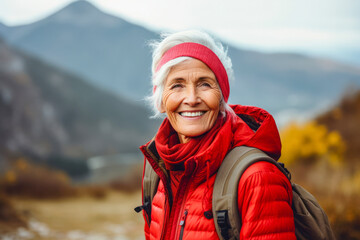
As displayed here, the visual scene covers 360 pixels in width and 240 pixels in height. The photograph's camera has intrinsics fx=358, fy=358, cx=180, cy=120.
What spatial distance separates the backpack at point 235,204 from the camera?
49.6 inches

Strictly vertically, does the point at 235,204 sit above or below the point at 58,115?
below

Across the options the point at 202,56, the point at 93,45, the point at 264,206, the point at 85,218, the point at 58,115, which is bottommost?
the point at 264,206

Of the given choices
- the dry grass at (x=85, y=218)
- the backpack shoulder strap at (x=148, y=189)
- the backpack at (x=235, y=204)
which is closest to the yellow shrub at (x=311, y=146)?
the dry grass at (x=85, y=218)

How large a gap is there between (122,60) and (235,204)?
70.7 metres

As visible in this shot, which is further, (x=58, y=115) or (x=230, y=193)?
(x=58, y=115)

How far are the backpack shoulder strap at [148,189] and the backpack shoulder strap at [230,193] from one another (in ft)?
1.67

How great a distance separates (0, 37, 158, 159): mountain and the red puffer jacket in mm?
20833

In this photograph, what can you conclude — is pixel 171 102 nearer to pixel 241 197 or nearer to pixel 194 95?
pixel 194 95

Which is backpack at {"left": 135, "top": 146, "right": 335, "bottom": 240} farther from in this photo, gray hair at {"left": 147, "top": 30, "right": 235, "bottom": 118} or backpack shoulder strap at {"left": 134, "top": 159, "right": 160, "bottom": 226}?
backpack shoulder strap at {"left": 134, "top": 159, "right": 160, "bottom": 226}

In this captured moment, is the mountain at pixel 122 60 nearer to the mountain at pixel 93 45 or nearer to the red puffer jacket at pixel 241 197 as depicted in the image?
the mountain at pixel 93 45

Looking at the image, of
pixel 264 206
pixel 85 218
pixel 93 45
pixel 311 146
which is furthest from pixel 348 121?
pixel 93 45

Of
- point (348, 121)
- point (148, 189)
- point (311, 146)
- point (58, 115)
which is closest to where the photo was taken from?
point (148, 189)

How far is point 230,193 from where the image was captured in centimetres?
126

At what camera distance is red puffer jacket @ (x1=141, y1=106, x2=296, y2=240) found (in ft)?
4.02
